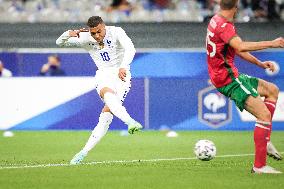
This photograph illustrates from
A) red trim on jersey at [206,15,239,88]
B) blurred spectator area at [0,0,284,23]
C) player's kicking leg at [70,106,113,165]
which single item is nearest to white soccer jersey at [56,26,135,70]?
player's kicking leg at [70,106,113,165]

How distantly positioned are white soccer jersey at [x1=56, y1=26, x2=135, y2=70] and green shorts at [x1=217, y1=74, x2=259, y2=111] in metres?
1.86

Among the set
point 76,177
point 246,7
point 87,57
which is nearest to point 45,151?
point 76,177

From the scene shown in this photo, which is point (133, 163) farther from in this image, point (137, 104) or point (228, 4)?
point (137, 104)

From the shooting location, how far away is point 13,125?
18609mm

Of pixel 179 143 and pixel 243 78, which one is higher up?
pixel 243 78

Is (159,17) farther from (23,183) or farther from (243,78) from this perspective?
(23,183)

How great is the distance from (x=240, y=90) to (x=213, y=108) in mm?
7904

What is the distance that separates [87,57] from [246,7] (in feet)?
16.0

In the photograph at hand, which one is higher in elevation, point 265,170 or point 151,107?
point 265,170

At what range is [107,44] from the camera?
12.2m

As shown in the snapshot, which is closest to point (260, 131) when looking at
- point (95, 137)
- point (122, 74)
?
point (122, 74)

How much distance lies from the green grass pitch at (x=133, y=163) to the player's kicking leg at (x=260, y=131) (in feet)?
0.75

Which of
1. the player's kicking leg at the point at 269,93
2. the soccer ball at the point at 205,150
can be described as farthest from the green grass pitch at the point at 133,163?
the player's kicking leg at the point at 269,93

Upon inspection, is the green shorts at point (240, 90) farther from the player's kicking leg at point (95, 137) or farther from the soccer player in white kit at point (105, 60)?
the player's kicking leg at point (95, 137)
